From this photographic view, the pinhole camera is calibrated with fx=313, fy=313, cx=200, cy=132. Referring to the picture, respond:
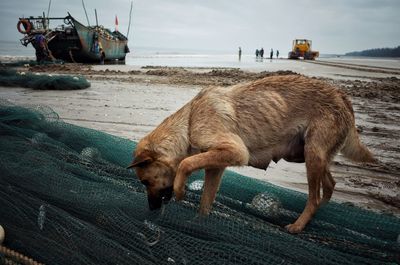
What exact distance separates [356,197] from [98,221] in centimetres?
333

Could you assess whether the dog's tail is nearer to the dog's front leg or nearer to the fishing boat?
the dog's front leg

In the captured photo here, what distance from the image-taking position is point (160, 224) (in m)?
2.91

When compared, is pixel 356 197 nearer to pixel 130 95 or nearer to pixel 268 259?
pixel 268 259

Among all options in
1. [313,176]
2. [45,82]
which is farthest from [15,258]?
[45,82]

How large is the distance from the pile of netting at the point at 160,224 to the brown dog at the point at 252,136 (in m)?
0.26

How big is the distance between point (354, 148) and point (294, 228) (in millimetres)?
1440

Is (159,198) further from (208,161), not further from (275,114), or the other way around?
(275,114)


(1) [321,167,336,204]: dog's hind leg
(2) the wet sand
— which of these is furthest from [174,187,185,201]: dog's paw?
(2) the wet sand

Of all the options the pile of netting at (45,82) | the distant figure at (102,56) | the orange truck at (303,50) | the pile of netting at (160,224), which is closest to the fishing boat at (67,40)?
the distant figure at (102,56)

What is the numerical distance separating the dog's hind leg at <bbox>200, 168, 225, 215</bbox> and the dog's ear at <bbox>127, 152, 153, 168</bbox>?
2.29 ft

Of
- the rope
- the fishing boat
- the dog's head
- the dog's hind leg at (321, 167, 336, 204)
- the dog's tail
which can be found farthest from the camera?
the fishing boat

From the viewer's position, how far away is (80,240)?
2707 millimetres

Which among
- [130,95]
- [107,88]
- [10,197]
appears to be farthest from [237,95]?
[107,88]

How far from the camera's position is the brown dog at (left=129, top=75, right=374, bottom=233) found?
334 centimetres
